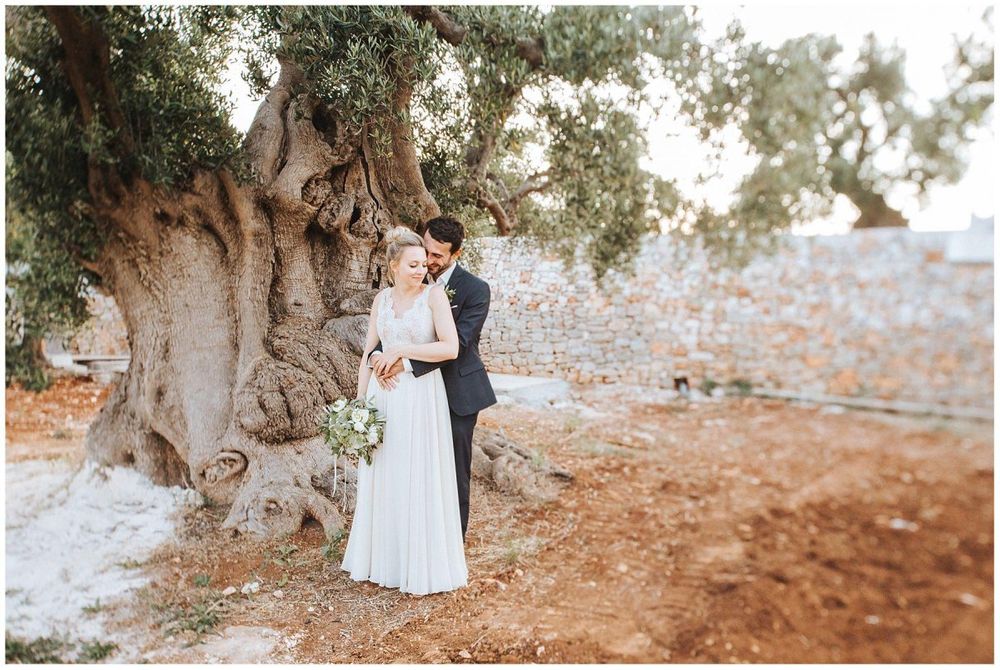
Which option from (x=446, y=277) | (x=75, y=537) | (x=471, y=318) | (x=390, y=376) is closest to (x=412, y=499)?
(x=390, y=376)

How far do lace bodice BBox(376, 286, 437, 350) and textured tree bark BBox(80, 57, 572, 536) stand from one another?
0.76 metres

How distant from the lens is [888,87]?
389 centimetres

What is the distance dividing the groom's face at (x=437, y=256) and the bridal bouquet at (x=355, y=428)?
2.91ft

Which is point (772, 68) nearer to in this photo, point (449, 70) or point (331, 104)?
point (449, 70)

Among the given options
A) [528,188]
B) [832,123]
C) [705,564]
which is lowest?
[705,564]

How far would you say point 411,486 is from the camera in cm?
366

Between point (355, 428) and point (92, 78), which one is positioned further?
point (92, 78)

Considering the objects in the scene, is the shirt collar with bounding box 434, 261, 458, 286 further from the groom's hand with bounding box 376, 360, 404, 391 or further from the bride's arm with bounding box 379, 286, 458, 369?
the groom's hand with bounding box 376, 360, 404, 391

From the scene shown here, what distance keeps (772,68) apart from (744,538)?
302cm

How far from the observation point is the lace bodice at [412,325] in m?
3.65

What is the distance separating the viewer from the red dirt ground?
3590mm

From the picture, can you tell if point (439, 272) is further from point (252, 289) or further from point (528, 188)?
point (252, 289)

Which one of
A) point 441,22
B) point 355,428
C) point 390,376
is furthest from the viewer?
point 441,22

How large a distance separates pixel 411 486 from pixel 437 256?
135 centimetres
